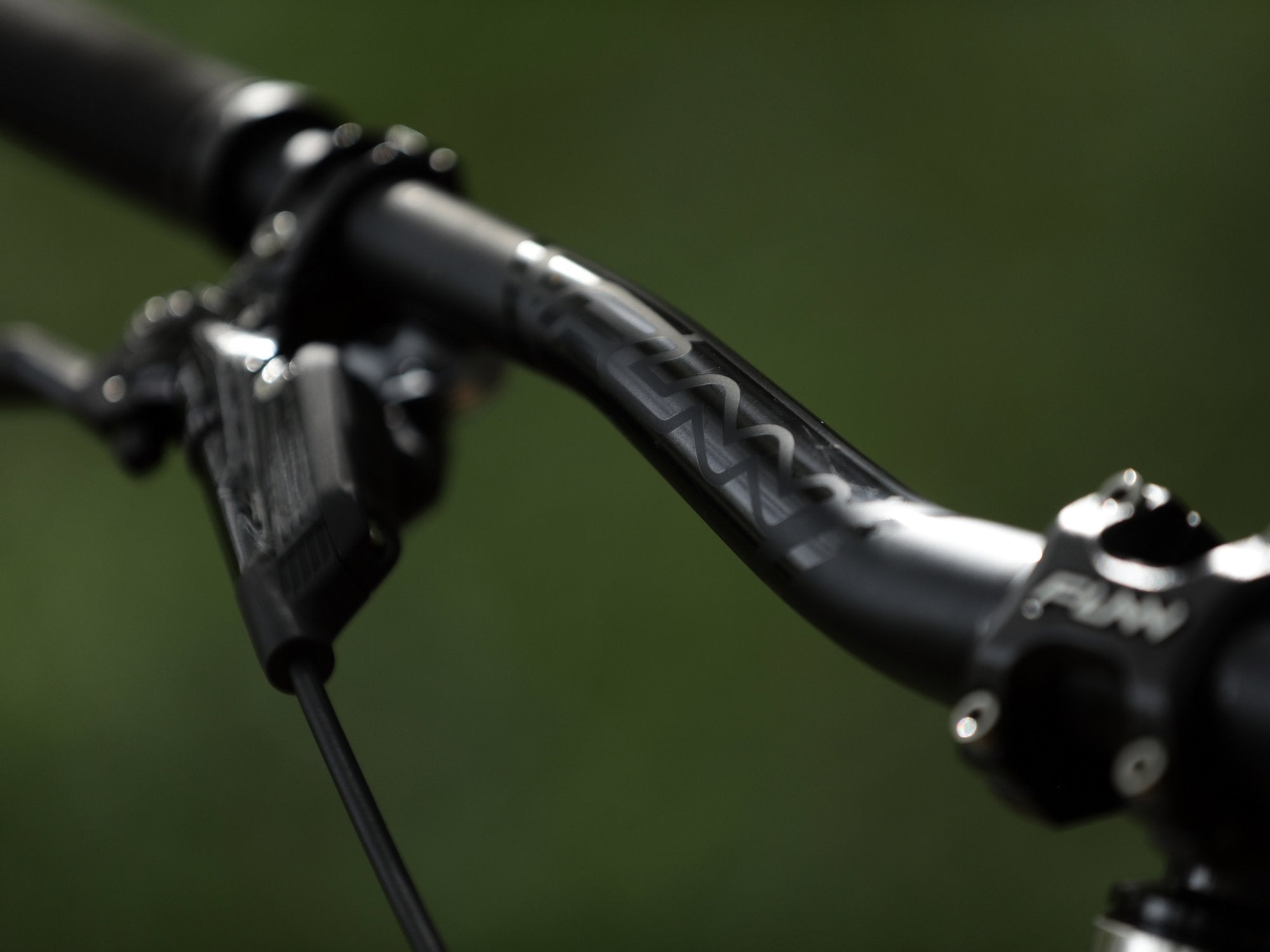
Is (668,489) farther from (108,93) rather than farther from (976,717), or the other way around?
(976,717)

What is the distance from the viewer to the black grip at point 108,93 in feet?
1.37

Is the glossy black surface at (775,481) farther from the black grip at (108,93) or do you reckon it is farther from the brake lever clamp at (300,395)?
the black grip at (108,93)

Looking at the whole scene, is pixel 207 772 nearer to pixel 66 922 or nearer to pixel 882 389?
pixel 66 922

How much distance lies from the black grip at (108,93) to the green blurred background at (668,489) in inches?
35.3

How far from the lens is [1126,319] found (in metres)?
1.20

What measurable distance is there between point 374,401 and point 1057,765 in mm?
197

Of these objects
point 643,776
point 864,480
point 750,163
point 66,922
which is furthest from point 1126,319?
point 66,922

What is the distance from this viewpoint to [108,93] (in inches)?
16.6

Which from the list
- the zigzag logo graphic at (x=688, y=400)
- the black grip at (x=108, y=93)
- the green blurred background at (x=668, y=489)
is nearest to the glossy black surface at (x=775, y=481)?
the zigzag logo graphic at (x=688, y=400)

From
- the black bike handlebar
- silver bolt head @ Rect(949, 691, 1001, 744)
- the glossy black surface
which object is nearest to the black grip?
the black bike handlebar

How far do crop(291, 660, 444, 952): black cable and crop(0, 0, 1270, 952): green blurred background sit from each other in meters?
0.99

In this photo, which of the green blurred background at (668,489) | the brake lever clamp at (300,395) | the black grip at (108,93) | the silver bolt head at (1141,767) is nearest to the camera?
the silver bolt head at (1141,767)

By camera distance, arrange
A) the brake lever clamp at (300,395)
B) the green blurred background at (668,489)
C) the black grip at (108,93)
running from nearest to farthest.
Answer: the brake lever clamp at (300,395) < the black grip at (108,93) < the green blurred background at (668,489)

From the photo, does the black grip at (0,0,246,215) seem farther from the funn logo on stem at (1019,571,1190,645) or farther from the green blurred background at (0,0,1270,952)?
the green blurred background at (0,0,1270,952)
